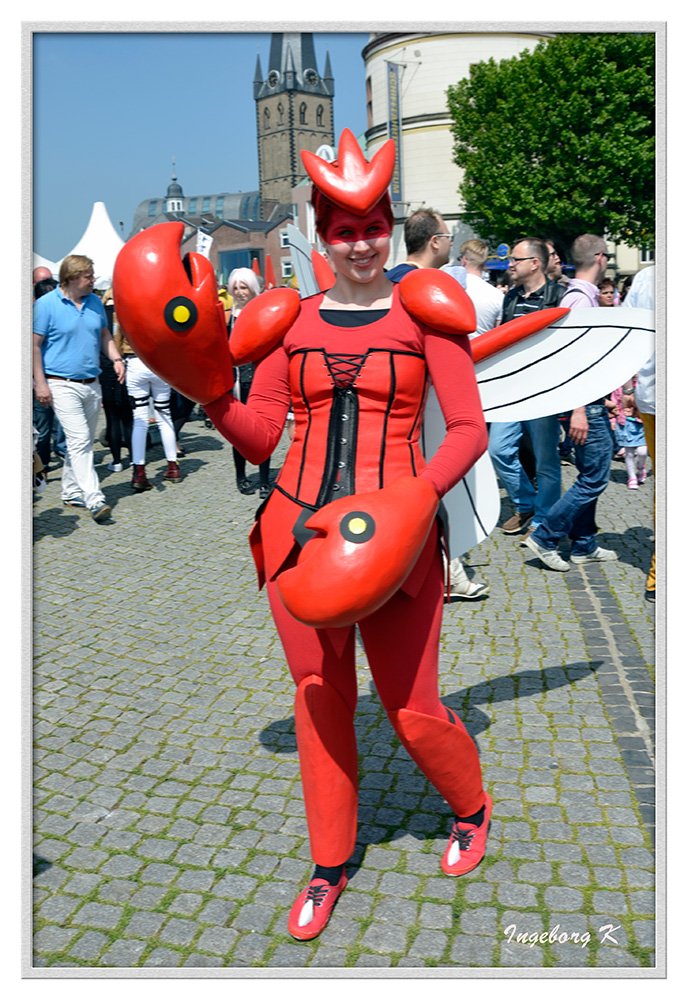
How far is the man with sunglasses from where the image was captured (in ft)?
18.3

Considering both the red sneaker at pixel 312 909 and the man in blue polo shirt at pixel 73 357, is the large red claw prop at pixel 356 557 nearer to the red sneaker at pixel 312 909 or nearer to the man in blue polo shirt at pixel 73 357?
the red sneaker at pixel 312 909

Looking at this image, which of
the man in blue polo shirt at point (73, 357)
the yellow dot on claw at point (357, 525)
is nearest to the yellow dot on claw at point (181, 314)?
the yellow dot on claw at point (357, 525)

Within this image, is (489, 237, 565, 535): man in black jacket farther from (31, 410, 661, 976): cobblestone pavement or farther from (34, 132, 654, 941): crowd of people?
(34, 132, 654, 941): crowd of people

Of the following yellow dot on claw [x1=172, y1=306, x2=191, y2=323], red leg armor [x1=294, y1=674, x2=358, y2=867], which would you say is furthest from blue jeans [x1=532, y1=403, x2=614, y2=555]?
yellow dot on claw [x1=172, y1=306, x2=191, y2=323]

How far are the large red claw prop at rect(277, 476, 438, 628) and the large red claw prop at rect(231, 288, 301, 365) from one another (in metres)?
0.64

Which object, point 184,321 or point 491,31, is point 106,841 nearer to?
point 184,321

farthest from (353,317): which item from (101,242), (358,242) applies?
(101,242)

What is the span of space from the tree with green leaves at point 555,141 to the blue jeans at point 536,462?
43.4 feet

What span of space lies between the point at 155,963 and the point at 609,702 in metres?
2.24

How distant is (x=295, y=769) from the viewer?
3455mm

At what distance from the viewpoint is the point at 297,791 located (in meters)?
3.31

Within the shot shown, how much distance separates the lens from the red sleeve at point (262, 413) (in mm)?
2544

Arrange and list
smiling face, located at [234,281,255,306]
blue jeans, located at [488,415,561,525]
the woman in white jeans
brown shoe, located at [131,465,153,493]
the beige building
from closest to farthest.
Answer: blue jeans, located at [488,415,561,525]
smiling face, located at [234,281,255,306]
the woman in white jeans
brown shoe, located at [131,465,153,493]
the beige building

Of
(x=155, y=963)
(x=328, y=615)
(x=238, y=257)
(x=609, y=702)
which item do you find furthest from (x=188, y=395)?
(x=238, y=257)
